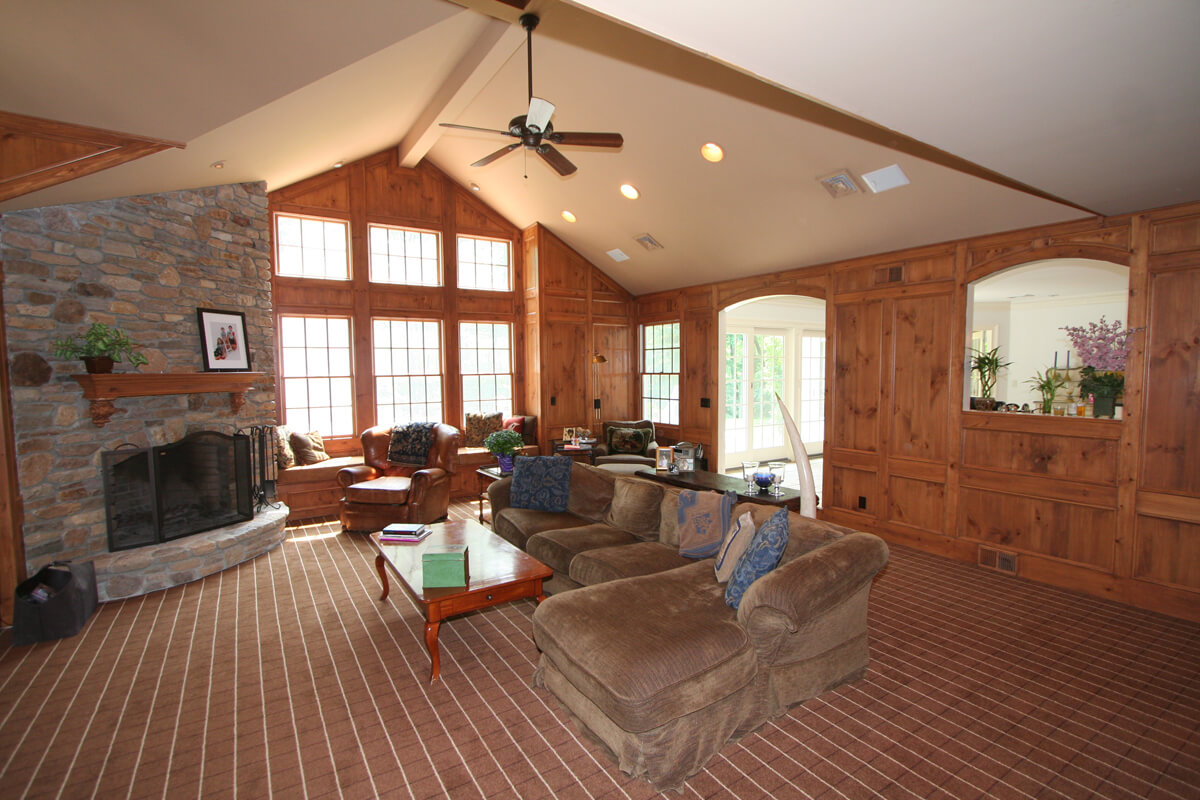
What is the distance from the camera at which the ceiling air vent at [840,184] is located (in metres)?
4.22

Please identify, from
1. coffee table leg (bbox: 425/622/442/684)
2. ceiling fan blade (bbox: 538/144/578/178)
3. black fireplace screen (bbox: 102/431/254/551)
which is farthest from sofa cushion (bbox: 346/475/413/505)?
ceiling fan blade (bbox: 538/144/578/178)

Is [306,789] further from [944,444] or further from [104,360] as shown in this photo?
[944,444]

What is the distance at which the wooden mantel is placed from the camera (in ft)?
12.4

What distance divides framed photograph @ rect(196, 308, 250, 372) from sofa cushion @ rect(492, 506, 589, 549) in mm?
2826

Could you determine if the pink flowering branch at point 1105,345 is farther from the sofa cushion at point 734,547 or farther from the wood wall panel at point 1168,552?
the sofa cushion at point 734,547

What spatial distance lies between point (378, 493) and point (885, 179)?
16.8 feet

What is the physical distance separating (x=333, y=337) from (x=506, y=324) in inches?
87.9

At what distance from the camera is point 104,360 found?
3781 mm

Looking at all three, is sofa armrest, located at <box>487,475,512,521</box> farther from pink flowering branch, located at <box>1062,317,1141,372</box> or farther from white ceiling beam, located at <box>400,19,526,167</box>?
pink flowering branch, located at <box>1062,317,1141,372</box>

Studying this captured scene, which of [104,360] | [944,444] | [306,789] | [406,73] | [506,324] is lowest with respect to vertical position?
[306,789]

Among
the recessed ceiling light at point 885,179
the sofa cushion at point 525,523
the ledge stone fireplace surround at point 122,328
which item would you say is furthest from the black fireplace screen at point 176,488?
the recessed ceiling light at point 885,179

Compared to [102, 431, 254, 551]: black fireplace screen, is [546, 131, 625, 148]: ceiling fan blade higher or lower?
higher

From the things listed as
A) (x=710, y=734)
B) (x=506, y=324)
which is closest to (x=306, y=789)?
(x=710, y=734)

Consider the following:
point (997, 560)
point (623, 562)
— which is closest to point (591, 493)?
point (623, 562)
